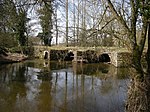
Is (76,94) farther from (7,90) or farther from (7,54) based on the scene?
(7,54)

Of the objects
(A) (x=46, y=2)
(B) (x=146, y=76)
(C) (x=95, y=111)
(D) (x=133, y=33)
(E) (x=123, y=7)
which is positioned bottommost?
(C) (x=95, y=111)

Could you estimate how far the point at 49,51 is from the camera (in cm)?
3566

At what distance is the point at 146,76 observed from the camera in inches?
327

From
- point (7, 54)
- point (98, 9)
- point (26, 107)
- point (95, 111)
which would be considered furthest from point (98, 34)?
point (7, 54)

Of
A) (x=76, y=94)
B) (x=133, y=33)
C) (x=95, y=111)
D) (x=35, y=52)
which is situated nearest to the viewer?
(x=133, y=33)

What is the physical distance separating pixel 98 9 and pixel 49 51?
2714cm

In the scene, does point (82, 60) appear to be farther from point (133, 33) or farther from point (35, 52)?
point (133, 33)

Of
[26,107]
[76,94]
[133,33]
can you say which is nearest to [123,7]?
[133,33]

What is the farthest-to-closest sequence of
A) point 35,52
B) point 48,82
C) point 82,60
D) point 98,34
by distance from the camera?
point 35,52 < point 82,60 < point 48,82 < point 98,34

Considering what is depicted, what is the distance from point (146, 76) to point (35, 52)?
3259 cm

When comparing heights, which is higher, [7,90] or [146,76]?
[146,76]

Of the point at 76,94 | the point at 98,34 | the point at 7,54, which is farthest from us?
the point at 7,54

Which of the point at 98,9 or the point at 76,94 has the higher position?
the point at 98,9

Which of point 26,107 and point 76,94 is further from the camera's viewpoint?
point 76,94
